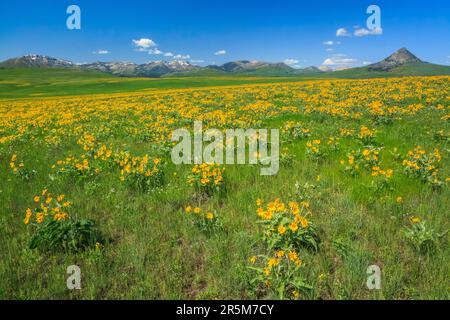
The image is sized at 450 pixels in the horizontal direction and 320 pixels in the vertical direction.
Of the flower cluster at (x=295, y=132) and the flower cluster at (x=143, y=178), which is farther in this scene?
the flower cluster at (x=295, y=132)

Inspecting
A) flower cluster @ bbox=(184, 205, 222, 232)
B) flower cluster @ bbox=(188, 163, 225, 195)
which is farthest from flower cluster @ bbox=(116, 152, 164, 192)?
flower cluster @ bbox=(184, 205, 222, 232)

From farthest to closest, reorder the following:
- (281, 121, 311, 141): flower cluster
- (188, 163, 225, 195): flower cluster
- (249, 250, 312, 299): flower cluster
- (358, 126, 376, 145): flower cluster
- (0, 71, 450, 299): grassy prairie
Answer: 1. (281, 121, 311, 141): flower cluster
2. (358, 126, 376, 145): flower cluster
3. (188, 163, 225, 195): flower cluster
4. (0, 71, 450, 299): grassy prairie
5. (249, 250, 312, 299): flower cluster

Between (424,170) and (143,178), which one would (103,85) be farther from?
(424,170)

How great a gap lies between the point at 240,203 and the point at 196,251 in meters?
1.69

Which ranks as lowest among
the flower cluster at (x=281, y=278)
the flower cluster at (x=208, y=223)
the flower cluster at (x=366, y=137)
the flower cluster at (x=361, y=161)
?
the flower cluster at (x=281, y=278)

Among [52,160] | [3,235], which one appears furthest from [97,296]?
[52,160]

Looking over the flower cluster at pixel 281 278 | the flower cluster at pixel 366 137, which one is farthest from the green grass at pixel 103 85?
the flower cluster at pixel 281 278

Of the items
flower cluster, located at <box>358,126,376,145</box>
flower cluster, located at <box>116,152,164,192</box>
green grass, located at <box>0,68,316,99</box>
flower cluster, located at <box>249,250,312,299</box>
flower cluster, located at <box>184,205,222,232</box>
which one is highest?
green grass, located at <box>0,68,316,99</box>

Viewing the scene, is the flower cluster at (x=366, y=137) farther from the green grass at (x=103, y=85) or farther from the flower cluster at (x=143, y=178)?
the green grass at (x=103, y=85)

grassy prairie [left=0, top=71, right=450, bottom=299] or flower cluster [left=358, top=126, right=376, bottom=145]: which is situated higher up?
flower cluster [left=358, top=126, right=376, bottom=145]

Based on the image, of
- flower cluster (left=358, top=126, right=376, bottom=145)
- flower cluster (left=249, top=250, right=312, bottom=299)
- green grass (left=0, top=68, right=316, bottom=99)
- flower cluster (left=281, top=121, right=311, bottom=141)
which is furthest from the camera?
green grass (left=0, top=68, right=316, bottom=99)

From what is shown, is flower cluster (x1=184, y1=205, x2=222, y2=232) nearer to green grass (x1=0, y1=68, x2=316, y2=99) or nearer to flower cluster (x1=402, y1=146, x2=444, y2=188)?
flower cluster (x1=402, y1=146, x2=444, y2=188)

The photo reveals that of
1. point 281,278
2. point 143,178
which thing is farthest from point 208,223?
point 143,178

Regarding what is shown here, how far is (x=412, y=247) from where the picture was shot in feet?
14.7
